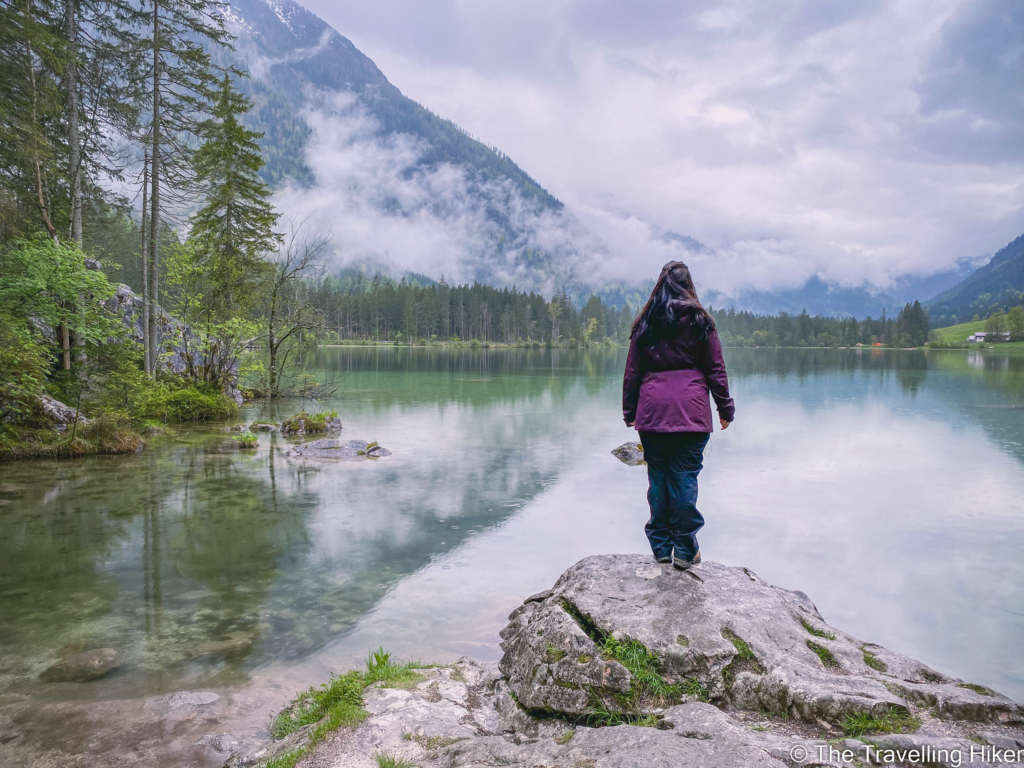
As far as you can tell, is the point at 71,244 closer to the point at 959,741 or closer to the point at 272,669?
the point at 272,669

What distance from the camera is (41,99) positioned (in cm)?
1559

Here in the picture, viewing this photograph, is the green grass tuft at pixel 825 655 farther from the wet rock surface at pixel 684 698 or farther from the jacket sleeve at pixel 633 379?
the jacket sleeve at pixel 633 379

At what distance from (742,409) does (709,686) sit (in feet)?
95.9

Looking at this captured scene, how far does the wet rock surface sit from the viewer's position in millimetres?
3104

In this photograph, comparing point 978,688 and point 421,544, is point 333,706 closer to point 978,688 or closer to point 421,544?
point 978,688

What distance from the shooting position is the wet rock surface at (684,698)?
3104 mm

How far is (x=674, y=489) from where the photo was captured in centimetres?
545

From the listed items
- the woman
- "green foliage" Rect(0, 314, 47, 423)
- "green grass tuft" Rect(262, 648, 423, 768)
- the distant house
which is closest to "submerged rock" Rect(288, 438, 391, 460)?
"green foliage" Rect(0, 314, 47, 423)

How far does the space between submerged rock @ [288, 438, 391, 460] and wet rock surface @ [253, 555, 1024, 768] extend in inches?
485

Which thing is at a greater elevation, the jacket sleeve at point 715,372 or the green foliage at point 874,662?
the jacket sleeve at point 715,372

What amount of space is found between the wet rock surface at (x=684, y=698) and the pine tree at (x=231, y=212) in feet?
75.1

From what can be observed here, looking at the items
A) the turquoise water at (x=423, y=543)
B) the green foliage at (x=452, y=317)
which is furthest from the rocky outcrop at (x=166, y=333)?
the green foliage at (x=452, y=317)

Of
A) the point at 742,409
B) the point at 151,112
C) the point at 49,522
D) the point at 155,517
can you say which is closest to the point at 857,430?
the point at 742,409

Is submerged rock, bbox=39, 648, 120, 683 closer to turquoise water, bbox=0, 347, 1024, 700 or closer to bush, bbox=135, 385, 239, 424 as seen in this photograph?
turquoise water, bbox=0, 347, 1024, 700
